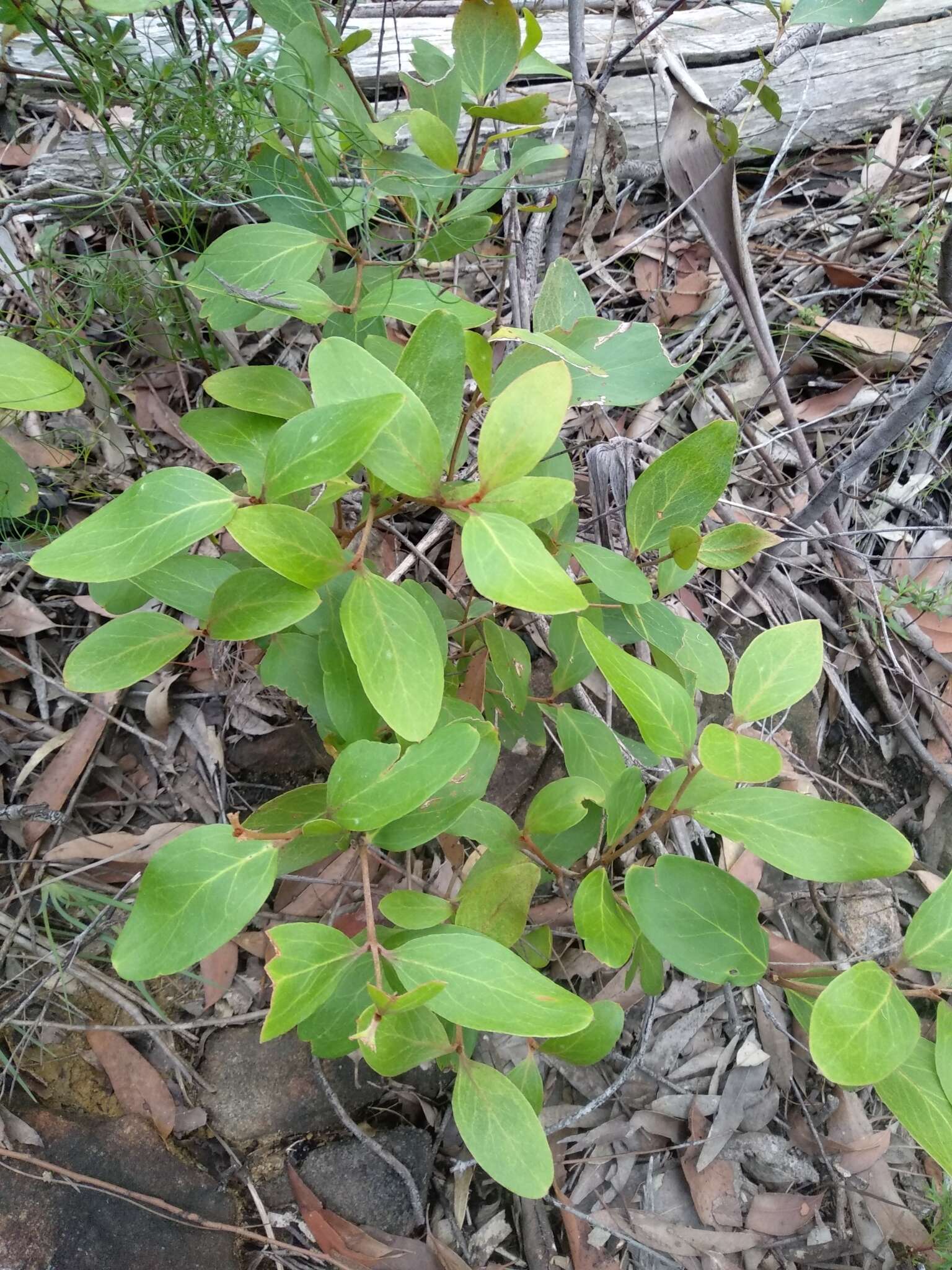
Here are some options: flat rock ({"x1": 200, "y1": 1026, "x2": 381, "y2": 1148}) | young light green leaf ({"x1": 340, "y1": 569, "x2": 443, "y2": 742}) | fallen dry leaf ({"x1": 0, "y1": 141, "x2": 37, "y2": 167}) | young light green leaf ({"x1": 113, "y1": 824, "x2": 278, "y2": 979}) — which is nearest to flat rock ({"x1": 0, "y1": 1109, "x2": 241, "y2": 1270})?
flat rock ({"x1": 200, "y1": 1026, "x2": 381, "y2": 1148})

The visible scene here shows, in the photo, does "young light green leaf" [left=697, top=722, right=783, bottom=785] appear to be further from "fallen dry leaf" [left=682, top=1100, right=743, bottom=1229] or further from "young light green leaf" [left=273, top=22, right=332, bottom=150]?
"fallen dry leaf" [left=682, top=1100, right=743, bottom=1229]

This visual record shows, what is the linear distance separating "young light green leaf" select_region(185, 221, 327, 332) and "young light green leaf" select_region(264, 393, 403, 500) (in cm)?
28

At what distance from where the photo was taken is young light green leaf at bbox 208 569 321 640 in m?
1.01

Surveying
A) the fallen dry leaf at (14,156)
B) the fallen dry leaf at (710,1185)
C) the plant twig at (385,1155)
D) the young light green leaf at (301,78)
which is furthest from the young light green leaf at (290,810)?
the fallen dry leaf at (14,156)

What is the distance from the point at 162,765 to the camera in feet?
6.26

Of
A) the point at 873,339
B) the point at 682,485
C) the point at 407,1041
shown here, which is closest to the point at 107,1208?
the point at 407,1041

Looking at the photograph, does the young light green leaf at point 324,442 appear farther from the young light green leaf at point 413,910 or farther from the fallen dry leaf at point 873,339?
the fallen dry leaf at point 873,339

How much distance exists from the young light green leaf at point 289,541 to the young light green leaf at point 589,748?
591 millimetres

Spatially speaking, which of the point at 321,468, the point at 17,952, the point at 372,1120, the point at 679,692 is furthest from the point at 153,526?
the point at 372,1120

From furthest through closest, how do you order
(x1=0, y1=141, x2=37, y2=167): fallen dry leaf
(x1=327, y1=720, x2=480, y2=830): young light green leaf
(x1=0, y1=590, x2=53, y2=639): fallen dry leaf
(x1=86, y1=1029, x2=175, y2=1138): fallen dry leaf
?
1. (x1=0, y1=141, x2=37, y2=167): fallen dry leaf
2. (x1=0, y1=590, x2=53, y2=639): fallen dry leaf
3. (x1=86, y1=1029, x2=175, y2=1138): fallen dry leaf
4. (x1=327, y1=720, x2=480, y2=830): young light green leaf

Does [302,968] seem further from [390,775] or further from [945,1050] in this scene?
[945,1050]

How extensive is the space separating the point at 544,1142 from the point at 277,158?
5.26ft

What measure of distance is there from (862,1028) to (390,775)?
2.28 feet

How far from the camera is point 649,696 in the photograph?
41.6 inches
